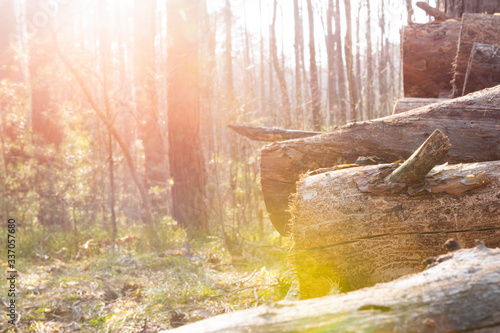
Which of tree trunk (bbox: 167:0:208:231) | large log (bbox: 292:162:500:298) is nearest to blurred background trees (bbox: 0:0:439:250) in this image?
tree trunk (bbox: 167:0:208:231)

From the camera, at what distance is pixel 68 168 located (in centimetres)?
802

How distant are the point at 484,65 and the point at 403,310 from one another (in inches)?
134

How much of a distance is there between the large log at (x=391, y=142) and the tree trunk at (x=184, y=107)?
3.82 metres

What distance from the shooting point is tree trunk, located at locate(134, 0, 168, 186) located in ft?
24.5

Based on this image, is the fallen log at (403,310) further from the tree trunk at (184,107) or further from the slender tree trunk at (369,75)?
the slender tree trunk at (369,75)

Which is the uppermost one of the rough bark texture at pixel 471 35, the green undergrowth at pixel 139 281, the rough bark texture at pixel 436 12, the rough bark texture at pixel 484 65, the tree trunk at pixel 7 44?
the tree trunk at pixel 7 44

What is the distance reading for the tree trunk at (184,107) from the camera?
23.2 ft

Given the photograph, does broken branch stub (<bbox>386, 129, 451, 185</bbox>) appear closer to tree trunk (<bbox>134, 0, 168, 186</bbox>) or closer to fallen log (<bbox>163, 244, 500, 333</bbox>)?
fallen log (<bbox>163, 244, 500, 333</bbox>)

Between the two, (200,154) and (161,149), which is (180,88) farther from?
(161,149)

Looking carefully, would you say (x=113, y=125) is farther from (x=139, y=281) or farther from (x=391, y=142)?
(x=391, y=142)

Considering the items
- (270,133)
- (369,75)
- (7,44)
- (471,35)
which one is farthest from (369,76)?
(270,133)

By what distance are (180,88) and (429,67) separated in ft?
14.1

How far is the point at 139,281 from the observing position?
425cm

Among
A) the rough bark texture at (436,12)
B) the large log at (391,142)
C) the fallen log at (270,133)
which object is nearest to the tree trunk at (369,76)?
the rough bark texture at (436,12)
